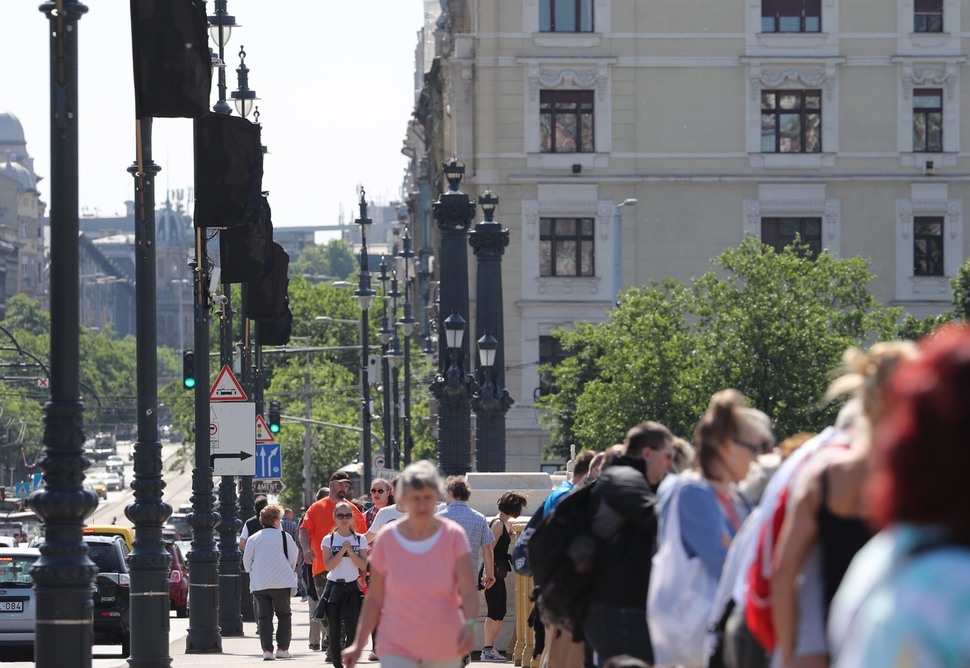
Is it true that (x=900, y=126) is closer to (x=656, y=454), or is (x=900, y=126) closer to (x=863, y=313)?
(x=863, y=313)

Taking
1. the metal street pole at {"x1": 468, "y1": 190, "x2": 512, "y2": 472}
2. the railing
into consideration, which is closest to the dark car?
the railing

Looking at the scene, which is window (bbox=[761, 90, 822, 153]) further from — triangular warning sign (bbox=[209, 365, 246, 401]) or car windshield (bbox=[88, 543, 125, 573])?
car windshield (bbox=[88, 543, 125, 573])

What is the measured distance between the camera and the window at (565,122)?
212ft

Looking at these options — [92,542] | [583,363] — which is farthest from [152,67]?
[583,363]

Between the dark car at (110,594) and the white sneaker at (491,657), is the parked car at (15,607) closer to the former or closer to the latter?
the dark car at (110,594)

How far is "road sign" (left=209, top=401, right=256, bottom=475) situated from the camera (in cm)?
2617

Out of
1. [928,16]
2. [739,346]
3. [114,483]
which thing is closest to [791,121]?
[928,16]

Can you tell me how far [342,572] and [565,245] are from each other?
4683cm

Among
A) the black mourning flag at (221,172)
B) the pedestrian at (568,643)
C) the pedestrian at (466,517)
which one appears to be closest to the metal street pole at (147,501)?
the pedestrian at (466,517)

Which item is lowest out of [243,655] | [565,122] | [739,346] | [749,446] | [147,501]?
Answer: [243,655]

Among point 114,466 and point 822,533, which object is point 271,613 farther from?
point 114,466

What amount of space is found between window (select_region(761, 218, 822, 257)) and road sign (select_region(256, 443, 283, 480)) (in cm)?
2922

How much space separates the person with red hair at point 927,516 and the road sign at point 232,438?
22558mm

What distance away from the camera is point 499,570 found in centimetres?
2034
